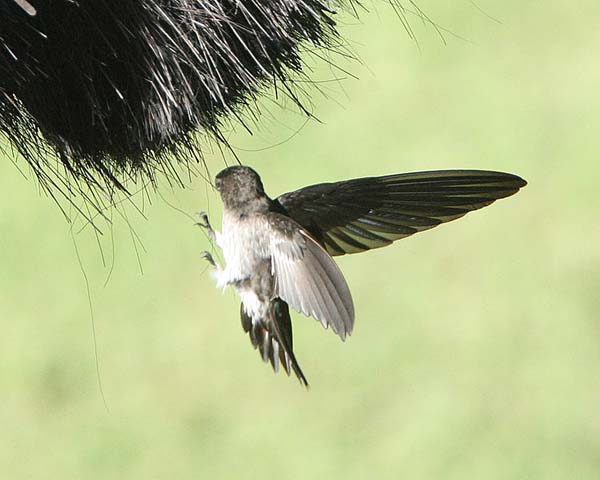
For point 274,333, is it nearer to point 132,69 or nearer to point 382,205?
point 382,205

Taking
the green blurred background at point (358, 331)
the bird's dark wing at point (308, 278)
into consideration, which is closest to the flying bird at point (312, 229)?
the bird's dark wing at point (308, 278)

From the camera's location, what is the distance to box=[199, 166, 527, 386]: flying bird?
0.84 metres

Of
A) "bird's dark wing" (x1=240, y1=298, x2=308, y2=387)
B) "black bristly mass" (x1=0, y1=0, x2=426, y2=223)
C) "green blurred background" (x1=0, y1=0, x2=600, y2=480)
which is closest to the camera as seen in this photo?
"black bristly mass" (x1=0, y1=0, x2=426, y2=223)

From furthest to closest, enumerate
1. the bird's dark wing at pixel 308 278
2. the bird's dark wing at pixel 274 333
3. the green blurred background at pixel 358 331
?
the green blurred background at pixel 358 331, the bird's dark wing at pixel 274 333, the bird's dark wing at pixel 308 278

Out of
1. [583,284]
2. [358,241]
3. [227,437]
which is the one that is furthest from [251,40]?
[583,284]

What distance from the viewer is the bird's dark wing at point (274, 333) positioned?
951 mm

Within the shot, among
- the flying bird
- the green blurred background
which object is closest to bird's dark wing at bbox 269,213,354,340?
the flying bird

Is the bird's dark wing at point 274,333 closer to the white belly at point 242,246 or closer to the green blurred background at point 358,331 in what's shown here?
the white belly at point 242,246

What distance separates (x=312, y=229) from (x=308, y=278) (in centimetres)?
14

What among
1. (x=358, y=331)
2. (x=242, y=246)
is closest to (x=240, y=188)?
(x=242, y=246)

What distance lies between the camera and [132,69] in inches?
29.4

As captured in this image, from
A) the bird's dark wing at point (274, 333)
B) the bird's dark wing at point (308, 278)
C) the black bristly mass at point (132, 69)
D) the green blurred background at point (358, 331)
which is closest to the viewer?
the black bristly mass at point (132, 69)

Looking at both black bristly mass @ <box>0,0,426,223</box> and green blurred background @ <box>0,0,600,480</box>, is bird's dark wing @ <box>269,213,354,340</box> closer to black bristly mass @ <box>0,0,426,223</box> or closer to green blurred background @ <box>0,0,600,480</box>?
black bristly mass @ <box>0,0,426,223</box>

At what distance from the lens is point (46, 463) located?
1973 millimetres
